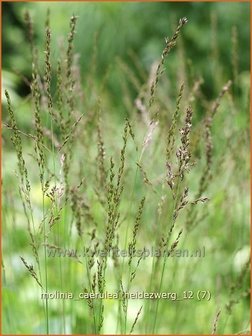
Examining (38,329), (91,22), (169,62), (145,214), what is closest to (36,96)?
(38,329)

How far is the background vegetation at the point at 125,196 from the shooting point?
45.6 inches

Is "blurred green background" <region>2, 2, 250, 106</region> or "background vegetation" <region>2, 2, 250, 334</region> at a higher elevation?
"blurred green background" <region>2, 2, 250, 106</region>

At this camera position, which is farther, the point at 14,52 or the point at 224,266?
the point at 14,52

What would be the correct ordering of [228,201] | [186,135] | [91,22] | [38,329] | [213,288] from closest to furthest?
[186,135], [38,329], [228,201], [213,288], [91,22]

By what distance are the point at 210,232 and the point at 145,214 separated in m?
0.25

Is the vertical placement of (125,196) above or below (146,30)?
below

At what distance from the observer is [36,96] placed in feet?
3.43

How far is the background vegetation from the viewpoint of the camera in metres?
1.16

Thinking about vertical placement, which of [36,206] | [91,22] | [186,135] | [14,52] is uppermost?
[14,52]

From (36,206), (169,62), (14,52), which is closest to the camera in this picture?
(36,206)

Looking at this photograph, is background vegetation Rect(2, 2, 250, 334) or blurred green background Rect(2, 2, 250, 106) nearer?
background vegetation Rect(2, 2, 250, 334)

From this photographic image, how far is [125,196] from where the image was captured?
2098mm

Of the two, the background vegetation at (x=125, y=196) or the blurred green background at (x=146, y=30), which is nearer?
the background vegetation at (x=125, y=196)

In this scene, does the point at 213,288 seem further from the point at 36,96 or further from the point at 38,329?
the point at 36,96
